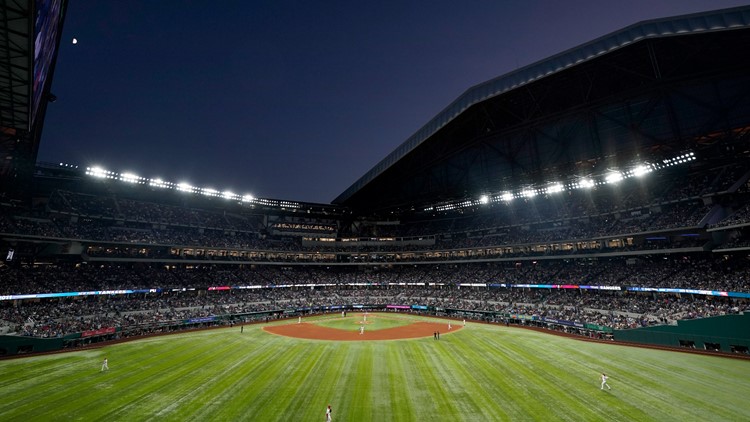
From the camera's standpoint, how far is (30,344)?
30391 millimetres

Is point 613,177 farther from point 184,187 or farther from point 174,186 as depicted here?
point 174,186

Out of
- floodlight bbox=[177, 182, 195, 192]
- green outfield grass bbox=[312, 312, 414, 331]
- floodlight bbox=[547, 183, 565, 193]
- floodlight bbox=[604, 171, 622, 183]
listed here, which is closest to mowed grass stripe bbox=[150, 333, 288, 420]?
green outfield grass bbox=[312, 312, 414, 331]

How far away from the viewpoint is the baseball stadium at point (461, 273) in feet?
60.3

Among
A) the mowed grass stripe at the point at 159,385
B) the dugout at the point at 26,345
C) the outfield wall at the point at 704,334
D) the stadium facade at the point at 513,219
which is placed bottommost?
the dugout at the point at 26,345

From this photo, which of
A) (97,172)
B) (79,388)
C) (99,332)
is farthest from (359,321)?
(97,172)

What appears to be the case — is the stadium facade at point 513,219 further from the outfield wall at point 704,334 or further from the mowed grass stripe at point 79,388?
the mowed grass stripe at point 79,388

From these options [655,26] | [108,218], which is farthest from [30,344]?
[655,26]

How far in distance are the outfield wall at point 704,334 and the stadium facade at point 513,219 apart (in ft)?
1.59

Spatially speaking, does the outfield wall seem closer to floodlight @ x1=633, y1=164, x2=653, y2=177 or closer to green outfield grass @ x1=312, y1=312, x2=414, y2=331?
floodlight @ x1=633, y1=164, x2=653, y2=177

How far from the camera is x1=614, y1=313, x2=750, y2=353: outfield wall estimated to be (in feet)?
86.2

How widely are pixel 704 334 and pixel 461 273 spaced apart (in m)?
40.0

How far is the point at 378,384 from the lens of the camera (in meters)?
20.9

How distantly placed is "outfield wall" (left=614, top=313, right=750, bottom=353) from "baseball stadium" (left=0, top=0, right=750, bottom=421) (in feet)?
0.56

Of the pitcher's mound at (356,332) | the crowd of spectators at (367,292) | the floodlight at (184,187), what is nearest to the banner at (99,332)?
the crowd of spectators at (367,292)
